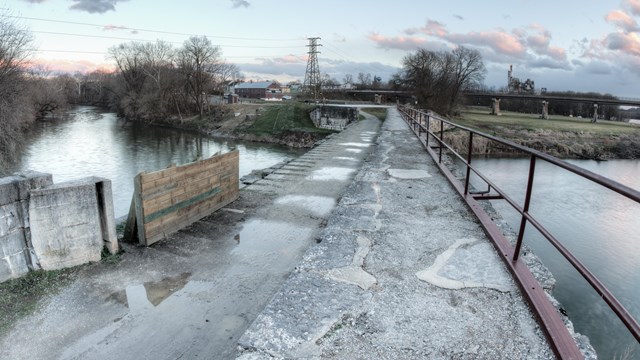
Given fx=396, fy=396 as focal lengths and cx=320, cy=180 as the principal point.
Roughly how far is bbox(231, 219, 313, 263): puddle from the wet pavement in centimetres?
2

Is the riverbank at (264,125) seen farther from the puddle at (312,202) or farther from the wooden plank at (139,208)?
the wooden plank at (139,208)

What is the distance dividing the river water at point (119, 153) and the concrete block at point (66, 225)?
793 cm

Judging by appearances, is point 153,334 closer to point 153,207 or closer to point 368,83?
point 153,207

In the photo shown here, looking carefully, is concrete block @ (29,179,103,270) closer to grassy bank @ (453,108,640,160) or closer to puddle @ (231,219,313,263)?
puddle @ (231,219,313,263)

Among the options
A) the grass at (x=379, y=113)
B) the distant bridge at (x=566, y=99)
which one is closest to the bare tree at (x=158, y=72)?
the grass at (x=379, y=113)

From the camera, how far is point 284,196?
856 centimetres

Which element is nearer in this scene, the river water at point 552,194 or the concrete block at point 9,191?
the concrete block at point 9,191

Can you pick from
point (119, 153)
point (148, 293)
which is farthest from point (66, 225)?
point (119, 153)

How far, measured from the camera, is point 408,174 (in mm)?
7738

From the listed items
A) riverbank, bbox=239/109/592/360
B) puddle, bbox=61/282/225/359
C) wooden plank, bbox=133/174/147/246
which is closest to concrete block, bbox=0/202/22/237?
wooden plank, bbox=133/174/147/246

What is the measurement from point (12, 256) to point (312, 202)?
4.97 metres

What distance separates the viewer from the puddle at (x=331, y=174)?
1023cm

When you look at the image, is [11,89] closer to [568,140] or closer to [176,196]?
[176,196]

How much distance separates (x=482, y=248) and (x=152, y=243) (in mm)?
4497
